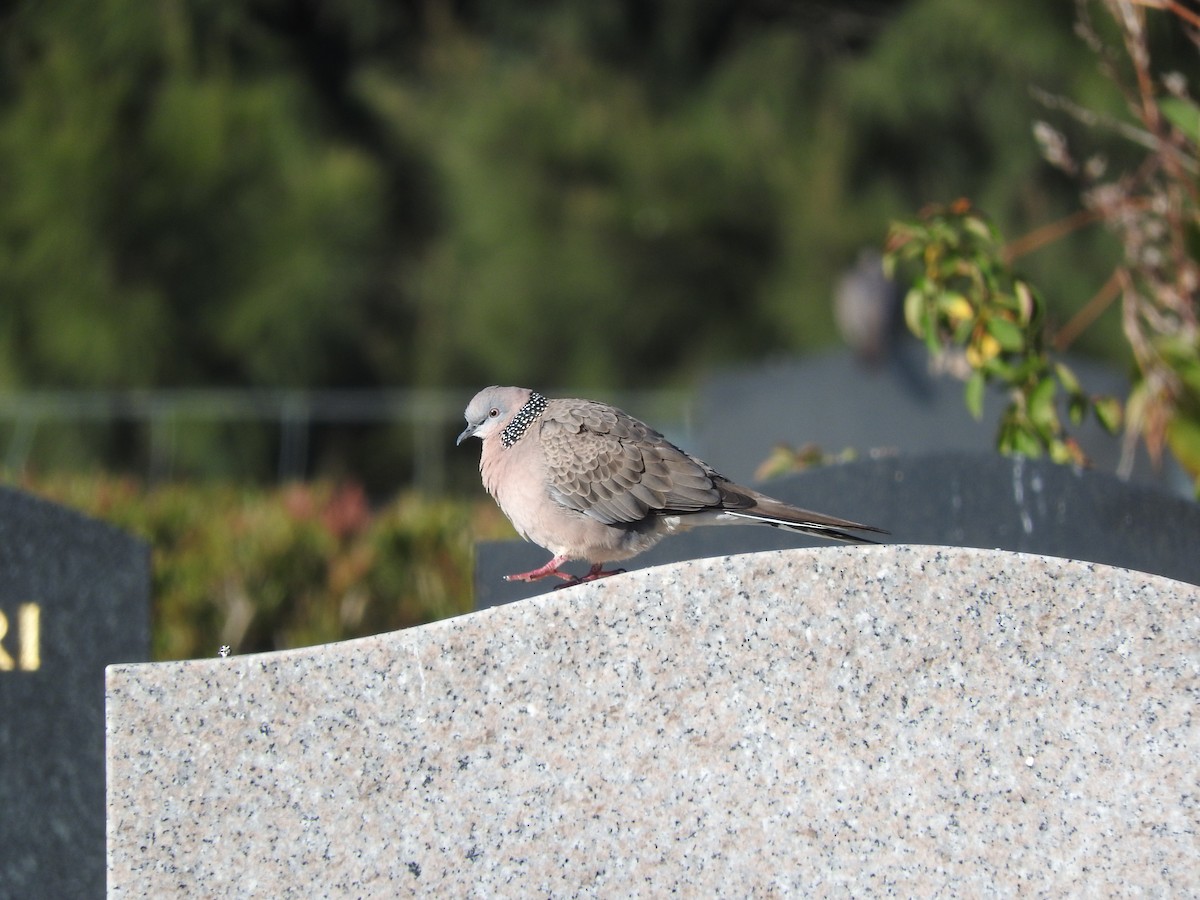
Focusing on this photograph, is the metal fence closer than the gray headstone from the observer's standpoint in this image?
No

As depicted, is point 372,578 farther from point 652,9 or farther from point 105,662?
point 652,9

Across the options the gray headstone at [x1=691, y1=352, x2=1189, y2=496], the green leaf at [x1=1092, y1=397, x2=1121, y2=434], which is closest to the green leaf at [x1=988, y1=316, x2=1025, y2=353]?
the green leaf at [x1=1092, y1=397, x2=1121, y2=434]

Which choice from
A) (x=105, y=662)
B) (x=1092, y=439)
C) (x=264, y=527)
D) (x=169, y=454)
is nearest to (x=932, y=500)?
(x=105, y=662)

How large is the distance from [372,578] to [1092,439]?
386 centimetres

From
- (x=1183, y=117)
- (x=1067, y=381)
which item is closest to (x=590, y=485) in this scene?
(x=1067, y=381)

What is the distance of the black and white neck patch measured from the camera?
10.7 feet

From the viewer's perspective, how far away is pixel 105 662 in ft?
13.1

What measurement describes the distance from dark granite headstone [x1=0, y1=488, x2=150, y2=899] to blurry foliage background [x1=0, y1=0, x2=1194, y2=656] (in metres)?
9.36

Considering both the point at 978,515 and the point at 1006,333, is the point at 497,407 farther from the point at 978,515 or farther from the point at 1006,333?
the point at 1006,333

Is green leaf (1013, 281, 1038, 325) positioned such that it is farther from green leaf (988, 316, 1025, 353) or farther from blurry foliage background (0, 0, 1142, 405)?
blurry foliage background (0, 0, 1142, 405)

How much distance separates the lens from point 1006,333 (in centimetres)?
425

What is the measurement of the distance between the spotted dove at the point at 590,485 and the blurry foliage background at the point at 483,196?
10334 millimetres

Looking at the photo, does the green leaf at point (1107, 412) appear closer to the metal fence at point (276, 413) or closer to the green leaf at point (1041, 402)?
the green leaf at point (1041, 402)

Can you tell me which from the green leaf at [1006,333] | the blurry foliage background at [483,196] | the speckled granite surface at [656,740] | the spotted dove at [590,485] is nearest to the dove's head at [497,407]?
the spotted dove at [590,485]
